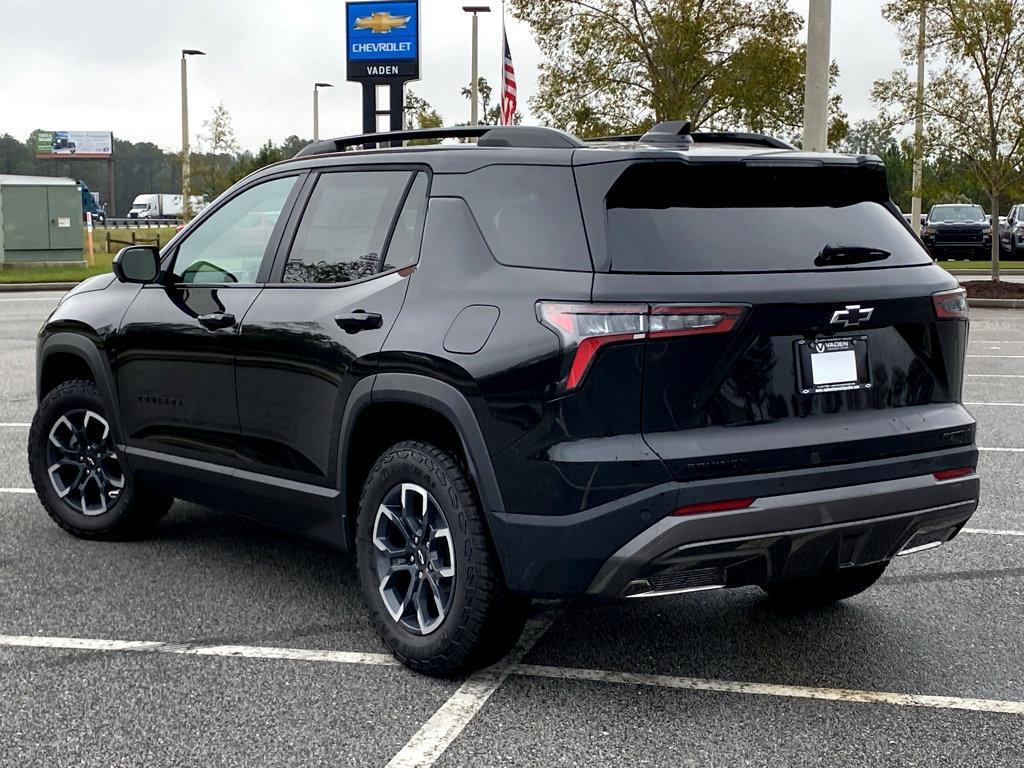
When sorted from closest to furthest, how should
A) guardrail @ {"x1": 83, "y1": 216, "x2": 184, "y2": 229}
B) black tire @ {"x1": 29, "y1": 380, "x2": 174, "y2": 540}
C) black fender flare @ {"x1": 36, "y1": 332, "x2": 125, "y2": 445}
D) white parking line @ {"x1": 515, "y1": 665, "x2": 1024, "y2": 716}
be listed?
white parking line @ {"x1": 515, "y1": 665, "x2": 1024, "y2": 716} → black fender flare @ {"x1": 36, "y1": 332, "x2": 125, "y2": 445} → black tire @ {"x1": 29, "y1": 380, "x2": 174, "y2": 540} → guardrail @ {"x1": 83, "y1": 216, "x2": 184, "y2": 229}

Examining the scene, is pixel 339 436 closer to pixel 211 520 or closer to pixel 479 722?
pixel 479 722

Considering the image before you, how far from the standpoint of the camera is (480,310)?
4.11 meters

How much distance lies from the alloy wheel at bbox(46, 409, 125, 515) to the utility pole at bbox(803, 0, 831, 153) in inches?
374

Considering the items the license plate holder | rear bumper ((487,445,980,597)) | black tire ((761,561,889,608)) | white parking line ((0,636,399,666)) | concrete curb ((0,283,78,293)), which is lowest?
white parking line ((0,636,399,666))

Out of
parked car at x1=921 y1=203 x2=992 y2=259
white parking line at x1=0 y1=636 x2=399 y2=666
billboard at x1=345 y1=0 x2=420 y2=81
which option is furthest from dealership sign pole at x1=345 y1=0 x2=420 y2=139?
parked car at x1=921 y1=203 x2=992 y2=259

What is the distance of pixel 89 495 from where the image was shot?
623 centimetres

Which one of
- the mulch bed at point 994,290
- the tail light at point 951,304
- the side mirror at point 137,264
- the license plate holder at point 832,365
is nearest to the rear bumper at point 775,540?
the license plate holder at point 832,365

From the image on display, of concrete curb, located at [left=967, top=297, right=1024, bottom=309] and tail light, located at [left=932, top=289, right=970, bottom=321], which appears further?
concrete curb, located at [left=967, top=297, right=1024, bottom=309]

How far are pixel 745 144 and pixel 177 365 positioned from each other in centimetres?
245

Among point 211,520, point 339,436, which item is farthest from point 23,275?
point 339,436

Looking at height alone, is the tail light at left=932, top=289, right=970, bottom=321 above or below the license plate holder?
above

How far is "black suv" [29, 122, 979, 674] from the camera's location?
3.81 meters

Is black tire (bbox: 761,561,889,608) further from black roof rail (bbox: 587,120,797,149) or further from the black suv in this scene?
black roof rail (bbox: 587,120,797,149)

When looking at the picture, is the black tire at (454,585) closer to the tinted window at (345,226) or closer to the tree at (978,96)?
the tinted window at (345,226)
